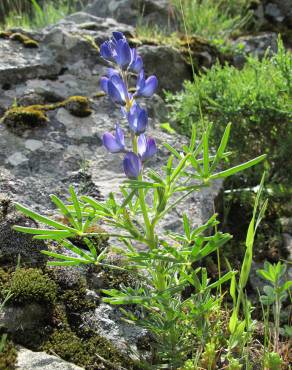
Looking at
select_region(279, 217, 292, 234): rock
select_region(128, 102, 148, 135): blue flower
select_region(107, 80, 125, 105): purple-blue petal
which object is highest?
select_region(107, 80, 125, 105): purple-blue petal

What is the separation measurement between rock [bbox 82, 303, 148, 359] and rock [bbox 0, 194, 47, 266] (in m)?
0.33

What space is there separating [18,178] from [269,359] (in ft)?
5.20

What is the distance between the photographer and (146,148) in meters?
1.79

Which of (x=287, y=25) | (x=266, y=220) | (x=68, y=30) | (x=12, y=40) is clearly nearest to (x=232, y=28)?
(x=287, y=25)

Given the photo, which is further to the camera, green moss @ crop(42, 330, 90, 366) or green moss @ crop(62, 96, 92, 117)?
green moss @ crop(62, 96, 92, 117)

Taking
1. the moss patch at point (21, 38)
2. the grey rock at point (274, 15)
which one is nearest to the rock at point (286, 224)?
the moss patch at point (21, 38)

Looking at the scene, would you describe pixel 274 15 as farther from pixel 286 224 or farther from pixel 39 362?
pixel 39 362

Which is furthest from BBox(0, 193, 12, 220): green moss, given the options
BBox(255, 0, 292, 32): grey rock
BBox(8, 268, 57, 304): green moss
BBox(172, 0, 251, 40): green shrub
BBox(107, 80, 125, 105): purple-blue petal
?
BBox(255, 0, 292, 32): grey rock

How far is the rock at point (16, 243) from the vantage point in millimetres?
2195

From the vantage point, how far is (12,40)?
4.00m

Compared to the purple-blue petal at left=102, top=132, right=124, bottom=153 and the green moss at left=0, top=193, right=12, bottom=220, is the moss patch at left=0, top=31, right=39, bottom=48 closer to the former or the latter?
the green moss at left=0, top=193, right=12, bottom=220

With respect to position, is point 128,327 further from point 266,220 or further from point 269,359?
point 266,220

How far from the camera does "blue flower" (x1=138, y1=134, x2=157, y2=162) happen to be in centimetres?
177

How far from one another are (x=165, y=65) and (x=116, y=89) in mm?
2776
